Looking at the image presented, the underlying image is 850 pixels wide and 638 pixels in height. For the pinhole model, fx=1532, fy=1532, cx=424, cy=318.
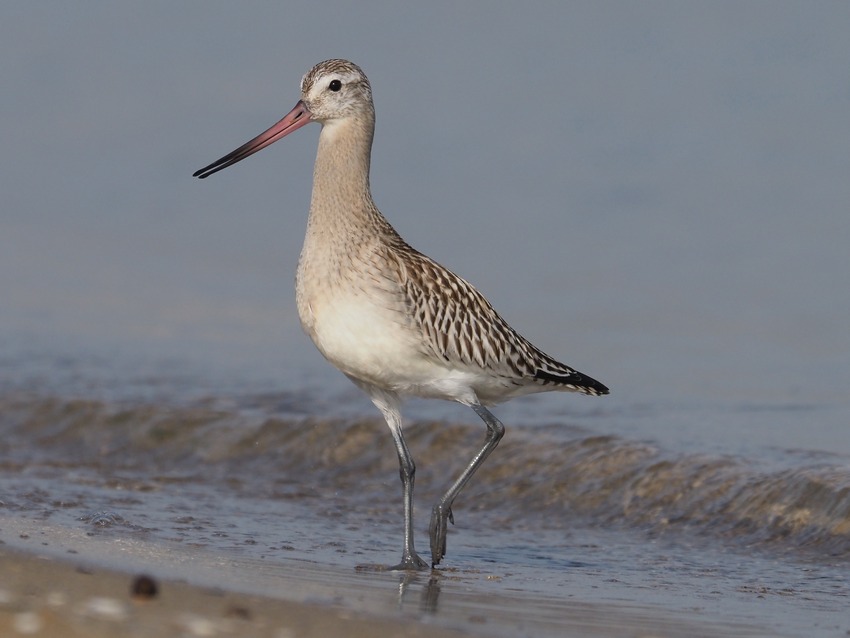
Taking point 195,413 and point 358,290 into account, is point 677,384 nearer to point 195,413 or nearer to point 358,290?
point 195,413

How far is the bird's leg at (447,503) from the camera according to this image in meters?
8.60

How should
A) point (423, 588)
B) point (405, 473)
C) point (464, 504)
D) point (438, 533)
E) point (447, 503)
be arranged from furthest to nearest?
point (464, 504), point (405, 473), point (447, 503), point (438, 533), point (423, 588)

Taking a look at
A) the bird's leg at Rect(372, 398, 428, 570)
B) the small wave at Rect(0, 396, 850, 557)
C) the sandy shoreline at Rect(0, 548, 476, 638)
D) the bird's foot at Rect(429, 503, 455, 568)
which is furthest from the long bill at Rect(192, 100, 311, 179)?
the sandy shoreline at Rect(0, 548, 476, 638)

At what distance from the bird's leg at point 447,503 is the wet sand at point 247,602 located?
1.07ft

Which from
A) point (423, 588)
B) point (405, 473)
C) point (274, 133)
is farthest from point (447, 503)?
point (274, 133)

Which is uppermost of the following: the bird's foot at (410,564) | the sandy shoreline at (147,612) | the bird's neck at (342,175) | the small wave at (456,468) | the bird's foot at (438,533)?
the bird's neck at (342,175)

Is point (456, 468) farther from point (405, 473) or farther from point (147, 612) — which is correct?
point (147, 612)

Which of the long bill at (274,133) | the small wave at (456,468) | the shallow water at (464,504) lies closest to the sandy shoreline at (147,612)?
the shallow water at (464,504)

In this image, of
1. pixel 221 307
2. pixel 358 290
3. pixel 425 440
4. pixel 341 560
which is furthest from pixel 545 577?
pixel 221 307

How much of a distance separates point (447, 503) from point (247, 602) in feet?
8.83

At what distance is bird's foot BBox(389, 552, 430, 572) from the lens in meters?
8.28

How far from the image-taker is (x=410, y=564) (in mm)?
8336

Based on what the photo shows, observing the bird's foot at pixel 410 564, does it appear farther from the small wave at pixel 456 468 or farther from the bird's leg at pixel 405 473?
the small wave at pixel 456 468

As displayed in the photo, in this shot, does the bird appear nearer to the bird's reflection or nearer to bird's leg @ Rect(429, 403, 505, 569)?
bird's leg @ Rect(429, 403, 505, 569)
